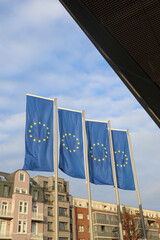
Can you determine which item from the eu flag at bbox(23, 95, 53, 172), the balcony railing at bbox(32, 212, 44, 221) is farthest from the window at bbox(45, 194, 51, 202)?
the eu flag at bbox(23, 95, 53, 172)

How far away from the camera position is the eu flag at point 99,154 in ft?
60.5

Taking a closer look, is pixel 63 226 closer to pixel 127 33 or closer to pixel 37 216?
pixel 37 216

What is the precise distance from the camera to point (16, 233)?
148 feet

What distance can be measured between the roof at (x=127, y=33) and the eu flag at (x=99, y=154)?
1114 cm

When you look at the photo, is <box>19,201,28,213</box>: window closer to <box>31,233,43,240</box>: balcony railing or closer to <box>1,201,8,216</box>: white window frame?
<box>1,201,8,216</box>: white window frame

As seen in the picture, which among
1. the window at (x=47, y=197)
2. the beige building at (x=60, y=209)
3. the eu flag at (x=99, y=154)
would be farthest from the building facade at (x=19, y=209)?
the eu flag at (x=99, y=154)

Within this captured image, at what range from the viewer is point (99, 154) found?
63.1 feet

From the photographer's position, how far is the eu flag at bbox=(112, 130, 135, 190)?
19891mm

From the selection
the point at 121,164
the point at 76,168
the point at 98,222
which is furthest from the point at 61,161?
the point at 98,222

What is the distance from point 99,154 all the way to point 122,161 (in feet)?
7.60

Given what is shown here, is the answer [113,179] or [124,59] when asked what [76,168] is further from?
[124,59]

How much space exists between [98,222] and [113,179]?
43.5 m

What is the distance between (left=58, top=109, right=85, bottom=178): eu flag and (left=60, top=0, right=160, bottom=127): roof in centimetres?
959

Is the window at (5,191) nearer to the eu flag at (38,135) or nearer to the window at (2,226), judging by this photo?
the window at (2,226)
